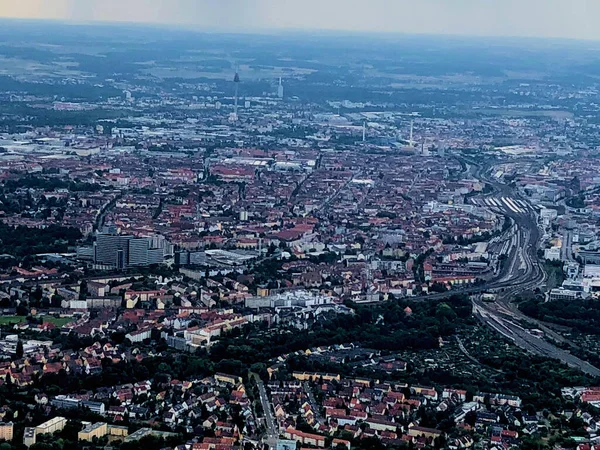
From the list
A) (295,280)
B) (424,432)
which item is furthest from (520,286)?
(424,432)

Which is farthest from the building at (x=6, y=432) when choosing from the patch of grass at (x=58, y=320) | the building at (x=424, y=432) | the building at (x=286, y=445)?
the patch of grass at (x=58, y=320)

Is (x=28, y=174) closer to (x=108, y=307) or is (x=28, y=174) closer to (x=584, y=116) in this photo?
(x=108, y=307)

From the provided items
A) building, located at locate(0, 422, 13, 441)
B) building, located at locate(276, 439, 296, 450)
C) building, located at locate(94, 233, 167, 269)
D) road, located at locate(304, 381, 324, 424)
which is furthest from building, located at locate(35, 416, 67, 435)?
building, located at locate(94, 233, 167, 269)

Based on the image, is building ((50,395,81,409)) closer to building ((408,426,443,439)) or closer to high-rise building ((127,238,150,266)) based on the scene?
building ((408,426,443,439))

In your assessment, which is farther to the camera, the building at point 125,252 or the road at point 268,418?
the building at point 125,252

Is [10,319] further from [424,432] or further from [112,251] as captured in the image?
[424,432]

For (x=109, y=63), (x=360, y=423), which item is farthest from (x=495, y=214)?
(x=109, y=63)

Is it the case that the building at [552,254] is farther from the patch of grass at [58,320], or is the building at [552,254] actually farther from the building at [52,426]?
the building at [52,426]

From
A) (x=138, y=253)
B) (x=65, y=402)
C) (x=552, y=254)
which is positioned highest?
(x=65, y=402)
